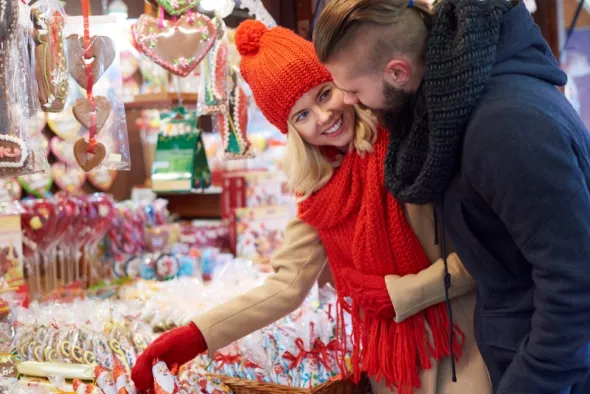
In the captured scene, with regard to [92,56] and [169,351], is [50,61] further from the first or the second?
[169,351]

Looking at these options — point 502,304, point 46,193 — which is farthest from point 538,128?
point 46,193

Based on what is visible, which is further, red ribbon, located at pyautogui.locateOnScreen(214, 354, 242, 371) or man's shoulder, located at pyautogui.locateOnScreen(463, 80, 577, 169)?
red ribbon, located at pyautogui.locateOnScreen(214, 354, 242, 371)

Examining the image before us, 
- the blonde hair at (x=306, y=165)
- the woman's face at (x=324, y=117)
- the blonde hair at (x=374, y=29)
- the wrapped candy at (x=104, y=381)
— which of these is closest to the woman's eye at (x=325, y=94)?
the woman's face at (x=324, y=117)

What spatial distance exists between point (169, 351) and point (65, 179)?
1289mm

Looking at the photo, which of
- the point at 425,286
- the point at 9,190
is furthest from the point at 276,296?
the point at 9,190

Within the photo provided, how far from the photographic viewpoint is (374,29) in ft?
4.17

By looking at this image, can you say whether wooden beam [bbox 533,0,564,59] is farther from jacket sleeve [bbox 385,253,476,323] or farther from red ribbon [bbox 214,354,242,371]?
red ribbon [bbox 214,354,242,371]

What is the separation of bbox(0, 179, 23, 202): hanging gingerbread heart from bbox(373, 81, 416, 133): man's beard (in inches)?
54.9

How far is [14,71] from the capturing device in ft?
4.50

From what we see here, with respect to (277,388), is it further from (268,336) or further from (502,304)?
(502,304)

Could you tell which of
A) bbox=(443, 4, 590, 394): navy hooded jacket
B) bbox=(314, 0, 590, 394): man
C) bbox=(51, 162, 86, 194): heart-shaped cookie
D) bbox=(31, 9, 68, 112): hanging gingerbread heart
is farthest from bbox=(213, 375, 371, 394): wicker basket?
bbox=(51, 162, 86, 194): heart-shaped cookie

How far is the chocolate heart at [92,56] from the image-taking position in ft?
5.58

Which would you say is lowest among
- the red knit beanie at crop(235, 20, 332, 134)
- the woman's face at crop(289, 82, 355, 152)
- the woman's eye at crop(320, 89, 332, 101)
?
the woman's face at crop(289, 82, 355, 152)

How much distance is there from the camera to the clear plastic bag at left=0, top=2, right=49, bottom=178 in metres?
1.30
